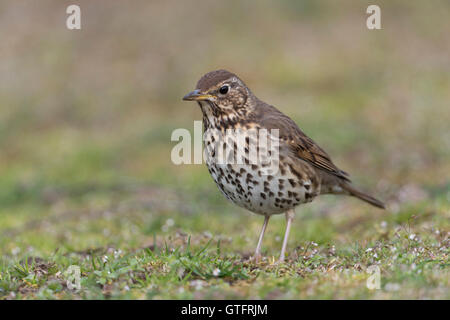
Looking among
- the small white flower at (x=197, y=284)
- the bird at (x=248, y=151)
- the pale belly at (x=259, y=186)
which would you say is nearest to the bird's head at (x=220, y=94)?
the bird at (x=248, y=151)

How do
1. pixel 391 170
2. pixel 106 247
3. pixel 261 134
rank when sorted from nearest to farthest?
pixel 261 134 → pixel 106 247 → pixel 391 170

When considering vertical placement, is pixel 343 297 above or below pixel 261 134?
below

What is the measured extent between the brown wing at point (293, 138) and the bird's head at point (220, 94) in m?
0.29

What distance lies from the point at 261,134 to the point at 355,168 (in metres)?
6.43

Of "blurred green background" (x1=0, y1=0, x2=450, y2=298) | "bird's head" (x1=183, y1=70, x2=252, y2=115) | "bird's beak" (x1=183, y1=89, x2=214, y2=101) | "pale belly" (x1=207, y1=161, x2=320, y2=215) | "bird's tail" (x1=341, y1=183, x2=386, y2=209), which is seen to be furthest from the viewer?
"blurred green background" (x1=0, y1=0, x2=450, y2=298)

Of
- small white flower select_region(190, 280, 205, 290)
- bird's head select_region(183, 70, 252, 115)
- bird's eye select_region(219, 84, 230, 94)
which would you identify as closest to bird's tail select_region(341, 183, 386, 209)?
bird's head select_region(183, 70, 252, 115)

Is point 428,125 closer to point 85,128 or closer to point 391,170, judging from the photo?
point 391,170

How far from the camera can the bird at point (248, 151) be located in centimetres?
640

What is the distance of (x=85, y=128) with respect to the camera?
15898 mm

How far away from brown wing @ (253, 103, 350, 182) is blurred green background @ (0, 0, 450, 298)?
3.67 feet

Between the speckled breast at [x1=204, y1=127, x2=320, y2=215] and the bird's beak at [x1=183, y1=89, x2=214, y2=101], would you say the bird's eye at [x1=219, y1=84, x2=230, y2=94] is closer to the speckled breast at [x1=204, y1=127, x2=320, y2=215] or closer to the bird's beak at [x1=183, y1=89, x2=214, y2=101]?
the bird's beak at [x1=183, y1=89, x2=214, y2=101]

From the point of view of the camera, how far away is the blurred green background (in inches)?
376

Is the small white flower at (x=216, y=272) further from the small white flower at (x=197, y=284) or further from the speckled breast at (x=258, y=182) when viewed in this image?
the speckled breast at (x=258, y=182)
